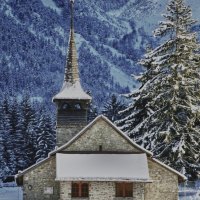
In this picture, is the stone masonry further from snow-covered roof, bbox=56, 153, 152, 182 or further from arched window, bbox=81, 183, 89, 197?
arched window, bbox=81, 183, 89, 197

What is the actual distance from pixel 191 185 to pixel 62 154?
1000cm

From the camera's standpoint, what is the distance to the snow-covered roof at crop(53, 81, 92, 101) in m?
55.2

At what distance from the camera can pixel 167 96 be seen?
51.9 metres

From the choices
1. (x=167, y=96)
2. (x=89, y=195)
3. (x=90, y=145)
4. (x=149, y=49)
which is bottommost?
(x=89, y=195)

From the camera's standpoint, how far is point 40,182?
5144cm

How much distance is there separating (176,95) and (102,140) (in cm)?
640

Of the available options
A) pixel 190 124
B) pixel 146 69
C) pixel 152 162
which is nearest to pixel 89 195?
pixel 152 162

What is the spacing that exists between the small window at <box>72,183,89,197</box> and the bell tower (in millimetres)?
5391

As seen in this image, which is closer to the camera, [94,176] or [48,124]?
[94,176]

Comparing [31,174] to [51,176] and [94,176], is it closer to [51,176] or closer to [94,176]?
[51,176]

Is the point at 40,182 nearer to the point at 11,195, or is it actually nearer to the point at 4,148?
the point at 11,195

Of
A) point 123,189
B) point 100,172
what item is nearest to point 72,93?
point 100,172

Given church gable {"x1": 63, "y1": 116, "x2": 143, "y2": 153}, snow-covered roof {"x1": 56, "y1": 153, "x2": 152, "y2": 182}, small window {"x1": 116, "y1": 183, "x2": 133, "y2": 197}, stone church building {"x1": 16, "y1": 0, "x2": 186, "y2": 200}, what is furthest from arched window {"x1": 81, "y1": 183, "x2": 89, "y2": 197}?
church gable {"x1": 63, "y1": 116, "x2": 143, "y2": 153}

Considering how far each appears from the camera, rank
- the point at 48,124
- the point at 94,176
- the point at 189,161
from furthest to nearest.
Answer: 1. the point at 48,124
2. the point at 189,161
3. the point at 94,176
